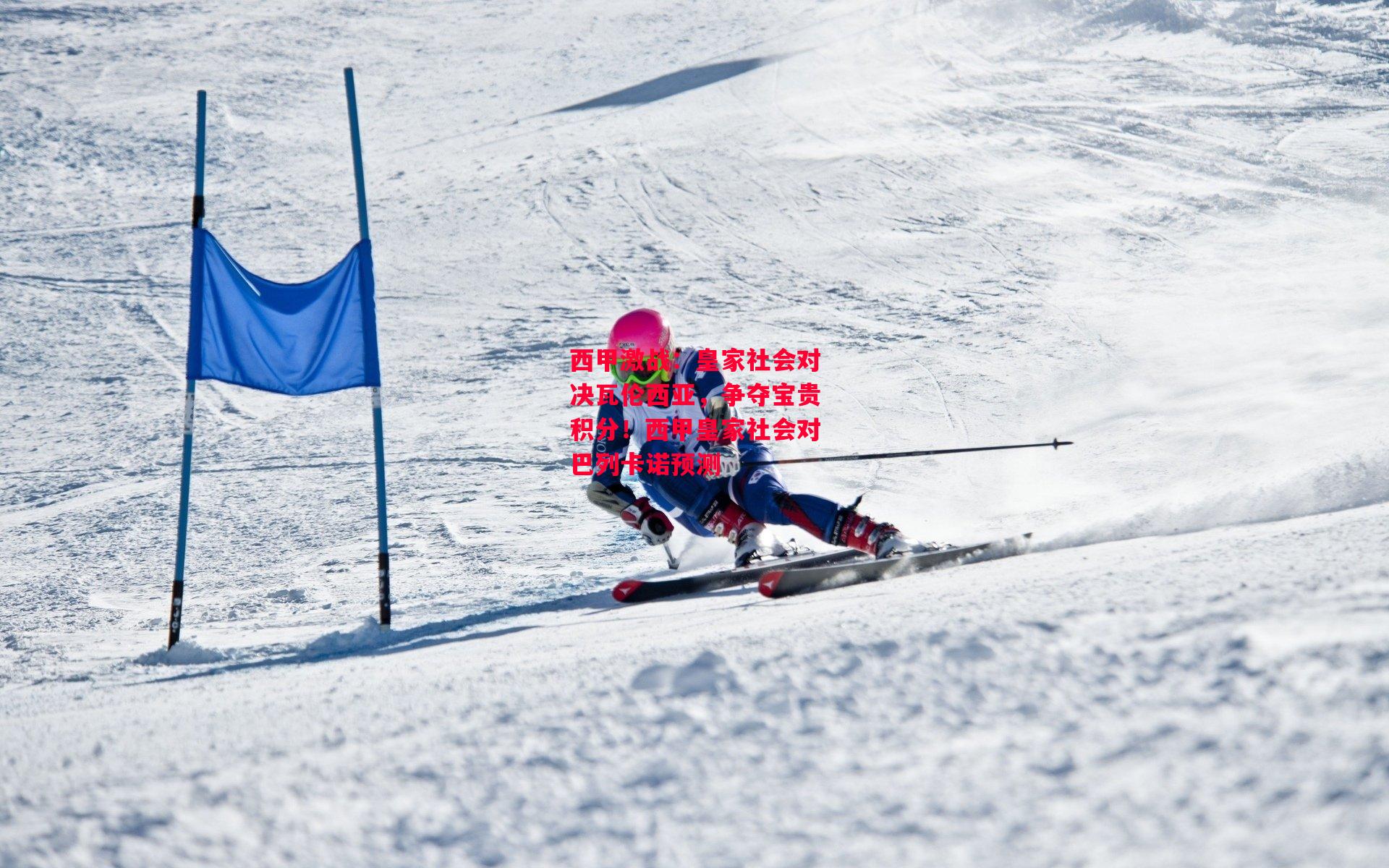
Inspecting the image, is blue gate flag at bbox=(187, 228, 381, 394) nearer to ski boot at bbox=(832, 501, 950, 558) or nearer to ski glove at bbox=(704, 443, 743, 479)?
ski glove at bbox=(704, 443, 743, 479)

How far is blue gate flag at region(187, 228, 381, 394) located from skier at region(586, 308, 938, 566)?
111cm

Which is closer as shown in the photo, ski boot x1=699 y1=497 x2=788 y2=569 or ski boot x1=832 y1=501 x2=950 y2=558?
ski boot x1=832 y1=501 x2=950 y2=558

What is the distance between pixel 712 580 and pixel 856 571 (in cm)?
70

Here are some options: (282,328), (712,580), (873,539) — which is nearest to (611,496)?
(712,580)

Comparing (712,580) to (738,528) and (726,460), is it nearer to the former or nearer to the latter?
(738,528)

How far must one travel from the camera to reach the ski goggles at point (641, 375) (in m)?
5.58

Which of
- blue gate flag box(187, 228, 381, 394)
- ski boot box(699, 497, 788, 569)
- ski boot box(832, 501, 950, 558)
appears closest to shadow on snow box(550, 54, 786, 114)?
ski boot box(699, 497, 788, 569)

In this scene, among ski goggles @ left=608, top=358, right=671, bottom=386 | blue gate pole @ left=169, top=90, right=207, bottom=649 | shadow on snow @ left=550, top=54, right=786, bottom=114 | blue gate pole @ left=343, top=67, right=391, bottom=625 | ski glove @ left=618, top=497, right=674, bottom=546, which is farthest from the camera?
shadow on snow @ left=550, top=54, right=786, bottom=114

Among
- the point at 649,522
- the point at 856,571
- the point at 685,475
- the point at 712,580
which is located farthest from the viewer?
the point at 685,475

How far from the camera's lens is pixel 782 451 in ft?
26.1

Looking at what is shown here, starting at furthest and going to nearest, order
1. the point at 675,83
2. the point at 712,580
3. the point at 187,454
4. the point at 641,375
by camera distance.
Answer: the point at 675,83 < the point at 641,375 < the point at 712,580 < the point at 187,454

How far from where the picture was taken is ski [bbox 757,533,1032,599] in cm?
456

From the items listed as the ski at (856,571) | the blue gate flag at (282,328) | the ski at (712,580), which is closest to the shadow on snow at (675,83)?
the blue gate flag at (282,328)

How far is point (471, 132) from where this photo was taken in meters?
16.7
